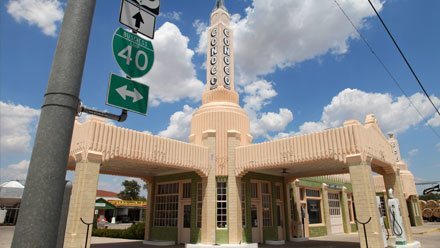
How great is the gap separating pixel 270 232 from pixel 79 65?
59.5ft

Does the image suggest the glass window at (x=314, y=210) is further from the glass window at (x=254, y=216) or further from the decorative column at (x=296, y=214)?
the glass window at (x=254, y=216)

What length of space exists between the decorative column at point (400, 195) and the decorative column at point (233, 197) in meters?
8.45

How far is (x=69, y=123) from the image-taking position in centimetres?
202

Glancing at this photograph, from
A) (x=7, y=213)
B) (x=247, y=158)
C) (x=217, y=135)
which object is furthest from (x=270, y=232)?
(x=7, y=213)

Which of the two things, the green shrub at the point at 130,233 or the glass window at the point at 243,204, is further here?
the green shrub at the point at 130,233

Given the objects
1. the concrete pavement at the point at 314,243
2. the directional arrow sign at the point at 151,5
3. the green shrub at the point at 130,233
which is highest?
the directional arrow sign at the point at 151,5

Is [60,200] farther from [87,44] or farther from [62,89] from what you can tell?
[87,44]

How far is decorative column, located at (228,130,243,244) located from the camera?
624 inches

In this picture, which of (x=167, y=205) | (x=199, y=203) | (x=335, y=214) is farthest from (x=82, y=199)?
(x=335, y=214)

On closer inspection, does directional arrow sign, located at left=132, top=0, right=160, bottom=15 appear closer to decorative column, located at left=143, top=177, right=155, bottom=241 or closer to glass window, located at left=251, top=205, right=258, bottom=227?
glass window, located at left=251, top=205, right=258, bottom=227

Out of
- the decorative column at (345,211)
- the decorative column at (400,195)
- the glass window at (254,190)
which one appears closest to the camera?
the decorative column at (400,195)

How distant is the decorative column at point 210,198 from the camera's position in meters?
15.8

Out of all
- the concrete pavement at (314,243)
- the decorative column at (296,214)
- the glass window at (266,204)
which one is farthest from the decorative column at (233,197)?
the decorative column at (296,214)

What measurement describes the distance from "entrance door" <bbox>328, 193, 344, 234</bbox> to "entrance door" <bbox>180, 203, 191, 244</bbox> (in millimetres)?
13360
